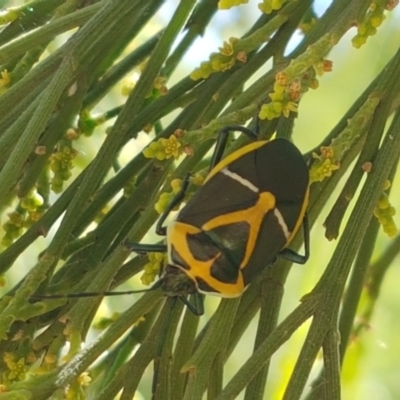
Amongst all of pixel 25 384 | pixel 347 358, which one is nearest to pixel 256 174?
pixel 25 384

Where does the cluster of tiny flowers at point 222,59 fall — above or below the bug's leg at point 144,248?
above

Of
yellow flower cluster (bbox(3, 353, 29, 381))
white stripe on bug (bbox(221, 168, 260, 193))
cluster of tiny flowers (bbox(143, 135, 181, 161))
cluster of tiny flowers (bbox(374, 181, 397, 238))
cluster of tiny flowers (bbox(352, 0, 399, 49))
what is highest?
cluster of tiny flowers (bbox(352, 0, 399, 49))

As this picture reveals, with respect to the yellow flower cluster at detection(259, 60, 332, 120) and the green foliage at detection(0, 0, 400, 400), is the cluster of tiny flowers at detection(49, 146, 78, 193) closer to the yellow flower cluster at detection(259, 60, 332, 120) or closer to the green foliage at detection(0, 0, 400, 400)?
the green foliage at detection(0, 0, 400, 400)

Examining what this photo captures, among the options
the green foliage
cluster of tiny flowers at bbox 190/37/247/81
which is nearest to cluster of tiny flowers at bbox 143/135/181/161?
the green foliage

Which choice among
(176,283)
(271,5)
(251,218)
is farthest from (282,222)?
(271,5)

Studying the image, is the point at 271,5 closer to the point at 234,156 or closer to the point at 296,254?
the point at 234,156

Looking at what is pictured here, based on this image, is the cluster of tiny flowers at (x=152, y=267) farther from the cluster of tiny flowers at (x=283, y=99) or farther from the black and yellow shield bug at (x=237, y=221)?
the cluster of tiny flowers at (x=283, y=99)

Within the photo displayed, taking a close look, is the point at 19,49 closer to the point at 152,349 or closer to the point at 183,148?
the point at 183,148

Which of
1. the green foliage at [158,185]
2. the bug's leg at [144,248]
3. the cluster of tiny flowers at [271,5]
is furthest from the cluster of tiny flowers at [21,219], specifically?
the cluster of tiny flowers at [271,5]
